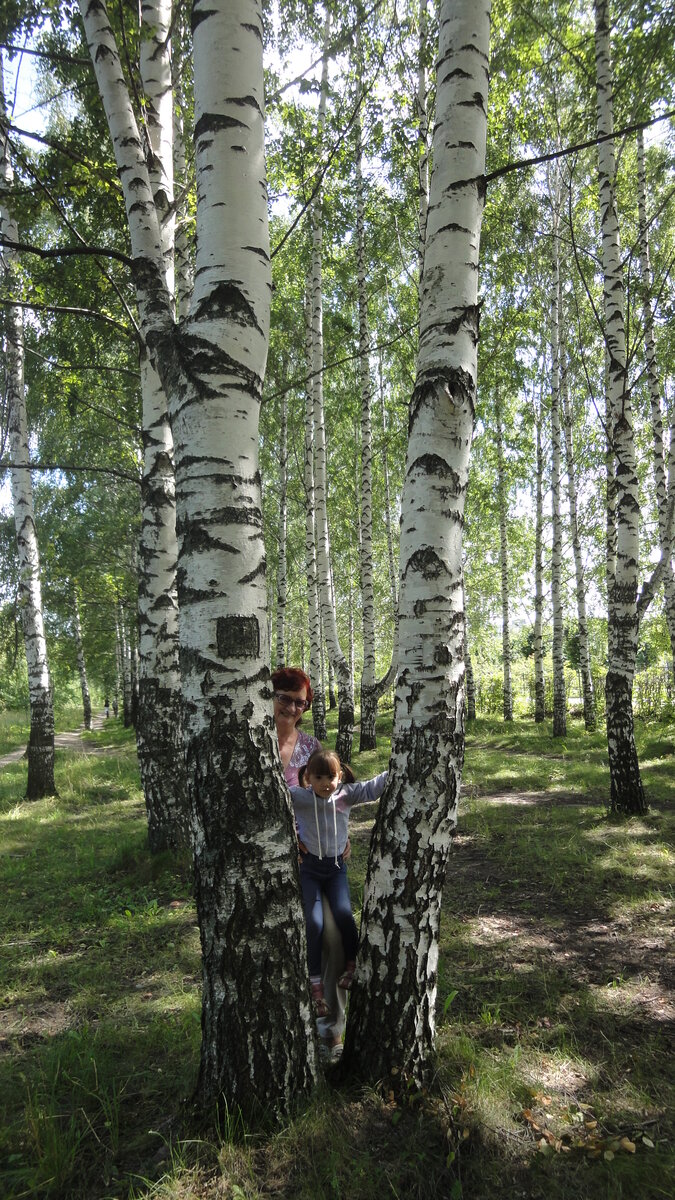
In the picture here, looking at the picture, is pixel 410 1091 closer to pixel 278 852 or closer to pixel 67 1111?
pixel 278 852

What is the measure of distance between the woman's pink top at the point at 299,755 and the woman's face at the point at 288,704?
5.5 inches

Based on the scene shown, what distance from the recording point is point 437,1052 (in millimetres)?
2443

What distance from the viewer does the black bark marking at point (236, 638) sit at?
2084mm

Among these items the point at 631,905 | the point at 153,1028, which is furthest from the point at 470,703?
the point at 153,1028

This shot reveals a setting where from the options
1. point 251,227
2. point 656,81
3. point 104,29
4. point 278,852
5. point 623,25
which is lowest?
point 278,852

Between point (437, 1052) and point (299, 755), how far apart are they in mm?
1409

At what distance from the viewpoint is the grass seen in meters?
1.94

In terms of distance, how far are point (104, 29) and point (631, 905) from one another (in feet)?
23.4

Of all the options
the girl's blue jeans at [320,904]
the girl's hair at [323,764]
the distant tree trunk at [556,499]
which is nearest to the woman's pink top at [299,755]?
the girl's hair at [323,764]

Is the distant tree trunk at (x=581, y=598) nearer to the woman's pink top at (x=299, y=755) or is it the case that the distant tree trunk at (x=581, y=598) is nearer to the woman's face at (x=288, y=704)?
the woman's pink top at (x=299, y=755)

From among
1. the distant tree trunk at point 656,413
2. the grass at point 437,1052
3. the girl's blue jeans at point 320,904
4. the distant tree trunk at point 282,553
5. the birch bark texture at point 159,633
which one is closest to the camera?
the grass at point 437,1052

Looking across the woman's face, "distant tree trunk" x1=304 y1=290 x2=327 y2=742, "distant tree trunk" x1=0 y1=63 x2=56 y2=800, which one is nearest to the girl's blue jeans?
the woman's face

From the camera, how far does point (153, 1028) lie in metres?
2.82

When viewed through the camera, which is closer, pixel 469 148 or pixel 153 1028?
pixel 469 148
